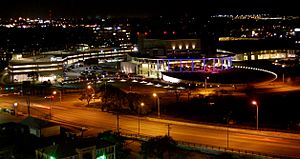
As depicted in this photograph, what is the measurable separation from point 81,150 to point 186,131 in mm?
10186

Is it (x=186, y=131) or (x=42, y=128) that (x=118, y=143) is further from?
(x=42, y=128)

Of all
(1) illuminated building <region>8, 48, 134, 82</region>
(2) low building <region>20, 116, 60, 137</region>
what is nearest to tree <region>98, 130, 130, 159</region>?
(2) low building <region>20, 116, 60, 137</region>

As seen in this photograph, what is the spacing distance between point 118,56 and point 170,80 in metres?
45.1

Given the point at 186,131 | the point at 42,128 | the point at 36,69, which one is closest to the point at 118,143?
the point at 186,131

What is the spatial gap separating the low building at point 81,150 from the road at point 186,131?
258 inches

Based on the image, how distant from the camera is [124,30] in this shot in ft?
497

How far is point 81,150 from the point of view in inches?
900

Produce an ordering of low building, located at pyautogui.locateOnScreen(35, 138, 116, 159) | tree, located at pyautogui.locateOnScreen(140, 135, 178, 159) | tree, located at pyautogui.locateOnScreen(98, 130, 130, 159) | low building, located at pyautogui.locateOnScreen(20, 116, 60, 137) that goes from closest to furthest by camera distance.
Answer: low building, located at pyautogui.locateOnScreen(35, 138, 116, 159)
tree, located at pyautogui.locateOnScreen(140, 135, 178, 159)
tree, located at pyautogui.locateOnScreen(98, 130, 130, 159)
low building, located at pyautogui.locateOnScreen(20, 116, 60, 137)

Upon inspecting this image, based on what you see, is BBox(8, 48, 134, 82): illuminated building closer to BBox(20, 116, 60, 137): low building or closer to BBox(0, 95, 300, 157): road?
BBox(0, 95, 300, 157): road

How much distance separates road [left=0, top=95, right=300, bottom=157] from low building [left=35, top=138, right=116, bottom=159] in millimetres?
6541

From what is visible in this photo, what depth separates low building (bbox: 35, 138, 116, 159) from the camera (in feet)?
74.1

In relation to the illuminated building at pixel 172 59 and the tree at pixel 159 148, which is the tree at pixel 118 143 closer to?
the tree at pixel 159 148

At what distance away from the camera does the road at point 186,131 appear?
26.4 m

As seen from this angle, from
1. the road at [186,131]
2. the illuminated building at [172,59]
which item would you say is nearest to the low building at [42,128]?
the road at [186,131]
